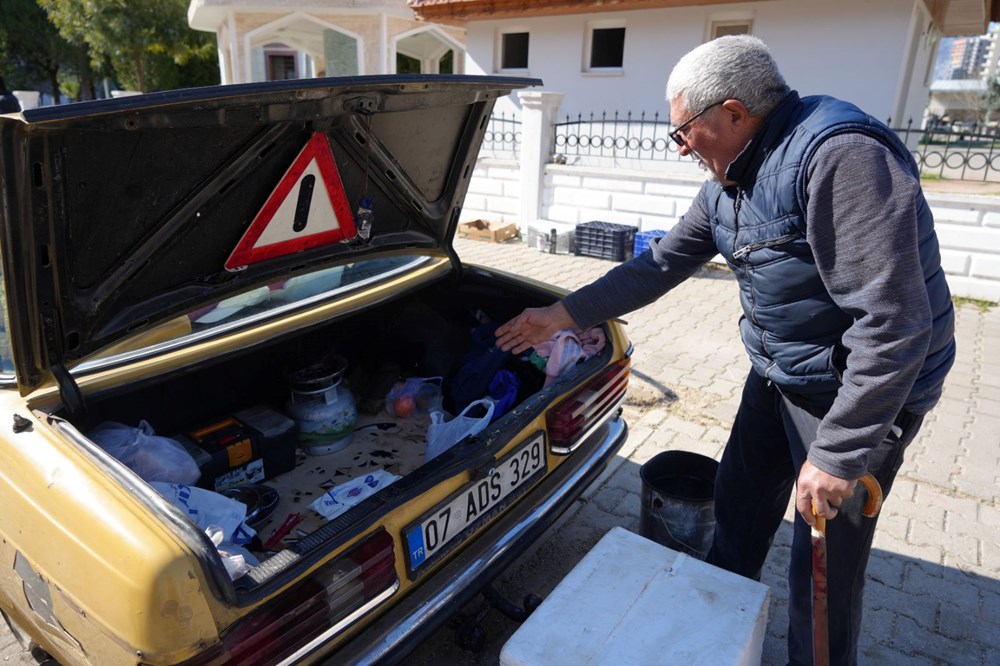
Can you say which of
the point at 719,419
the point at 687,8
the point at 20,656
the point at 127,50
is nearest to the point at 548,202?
the point at 687,8

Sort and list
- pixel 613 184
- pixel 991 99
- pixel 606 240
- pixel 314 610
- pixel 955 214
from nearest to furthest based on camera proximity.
A: pixel 314 610, pixel 955 214, pixel 606 240, pixel 613 184, pixel 991 99

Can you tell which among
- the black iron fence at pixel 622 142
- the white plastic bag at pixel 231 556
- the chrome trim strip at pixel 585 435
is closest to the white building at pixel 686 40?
the black iron fence at pixel 622 142

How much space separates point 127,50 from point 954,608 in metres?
26.6

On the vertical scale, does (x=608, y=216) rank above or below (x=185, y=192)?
below

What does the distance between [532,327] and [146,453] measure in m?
1.47

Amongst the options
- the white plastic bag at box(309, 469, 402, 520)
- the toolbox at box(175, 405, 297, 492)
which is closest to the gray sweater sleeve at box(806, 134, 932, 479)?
the white plastic bag at box(309, 469, 402, 520)

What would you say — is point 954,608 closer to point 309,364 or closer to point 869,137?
point 869,137

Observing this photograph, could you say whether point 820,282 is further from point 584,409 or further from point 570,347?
point 570,347

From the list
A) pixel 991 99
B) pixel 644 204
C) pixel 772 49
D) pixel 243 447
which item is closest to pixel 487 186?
pixel 644 204

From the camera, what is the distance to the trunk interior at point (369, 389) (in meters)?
2.31

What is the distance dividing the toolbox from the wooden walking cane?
199 cm

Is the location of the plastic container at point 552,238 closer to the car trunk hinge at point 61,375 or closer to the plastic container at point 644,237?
the plastic container at point 644,237

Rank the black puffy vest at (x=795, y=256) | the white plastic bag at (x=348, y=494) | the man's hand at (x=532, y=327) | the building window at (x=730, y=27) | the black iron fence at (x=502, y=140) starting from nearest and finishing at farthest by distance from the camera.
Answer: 1. the black puffy vest at (x=795, y=256)
2. the white plastic bag at (x=348, y=494)
3. the man's hand at (x=532, y=327)
4. the black iron fence at (x=502, y=140)
5. the building window at (x=730, y=27)

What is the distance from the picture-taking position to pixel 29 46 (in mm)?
29250
